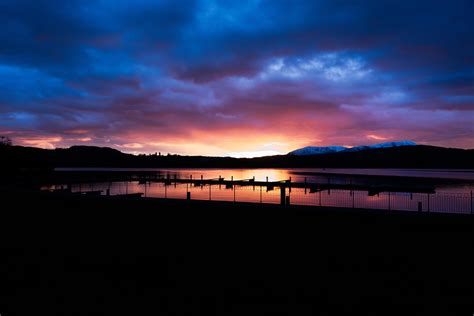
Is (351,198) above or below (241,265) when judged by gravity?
below

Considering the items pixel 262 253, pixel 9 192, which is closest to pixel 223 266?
pixel 262 253

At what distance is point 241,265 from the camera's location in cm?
1038

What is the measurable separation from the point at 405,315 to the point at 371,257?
→ 13.3 ft

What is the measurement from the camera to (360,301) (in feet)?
25.9

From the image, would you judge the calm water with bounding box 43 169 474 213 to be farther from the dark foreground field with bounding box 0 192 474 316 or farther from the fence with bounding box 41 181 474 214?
the dark foreground field with bounding box 0 192 474 316

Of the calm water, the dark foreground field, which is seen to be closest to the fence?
the calm water

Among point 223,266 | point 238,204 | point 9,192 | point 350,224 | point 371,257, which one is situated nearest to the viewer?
point 223,266

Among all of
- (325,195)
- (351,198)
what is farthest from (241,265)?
(325,195)

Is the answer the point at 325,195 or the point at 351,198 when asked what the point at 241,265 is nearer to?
the point at 351,198

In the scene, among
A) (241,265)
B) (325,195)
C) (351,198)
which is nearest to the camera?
(241,265)

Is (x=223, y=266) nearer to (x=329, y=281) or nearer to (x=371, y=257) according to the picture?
(x=329, y=281)

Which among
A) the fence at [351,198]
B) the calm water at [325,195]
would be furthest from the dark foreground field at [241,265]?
the fence at [351,198]

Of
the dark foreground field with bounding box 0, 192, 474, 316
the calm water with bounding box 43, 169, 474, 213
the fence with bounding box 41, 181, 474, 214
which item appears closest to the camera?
the dark foreground field with bounding box 0, 192, 474, 316

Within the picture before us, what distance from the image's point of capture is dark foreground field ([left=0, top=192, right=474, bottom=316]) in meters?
7.69
